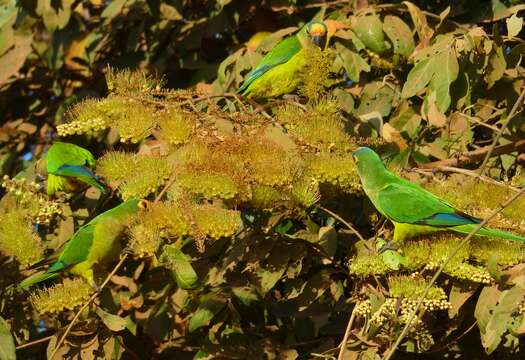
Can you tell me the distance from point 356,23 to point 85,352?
1694 mm

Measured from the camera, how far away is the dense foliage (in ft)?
8.11

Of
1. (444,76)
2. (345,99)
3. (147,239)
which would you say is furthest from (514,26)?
(147,239)

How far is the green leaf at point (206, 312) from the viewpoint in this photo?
2.94 meters

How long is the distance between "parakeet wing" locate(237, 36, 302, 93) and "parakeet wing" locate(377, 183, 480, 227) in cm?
116

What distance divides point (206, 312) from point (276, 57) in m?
1.39

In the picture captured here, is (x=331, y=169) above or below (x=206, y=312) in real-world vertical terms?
above

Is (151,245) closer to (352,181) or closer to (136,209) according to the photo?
(136,209)

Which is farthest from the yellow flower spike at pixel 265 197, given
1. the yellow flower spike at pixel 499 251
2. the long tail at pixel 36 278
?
the long tail at pixel 36 278

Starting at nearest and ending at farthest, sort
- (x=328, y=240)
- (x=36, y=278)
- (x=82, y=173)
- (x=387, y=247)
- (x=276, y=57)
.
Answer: (x=387, y=247)
(x=328, y=240)
(x=36, y=278)
(x=82, y=173)
(x=276, y=57)

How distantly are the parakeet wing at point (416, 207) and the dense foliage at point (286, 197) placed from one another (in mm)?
59

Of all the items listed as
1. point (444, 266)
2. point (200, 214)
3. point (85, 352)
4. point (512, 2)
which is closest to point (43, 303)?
point (85, 352)

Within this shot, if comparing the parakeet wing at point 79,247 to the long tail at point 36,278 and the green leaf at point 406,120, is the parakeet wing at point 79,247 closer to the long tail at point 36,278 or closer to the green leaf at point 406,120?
the long tail at point 36,278

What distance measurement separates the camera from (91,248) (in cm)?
301

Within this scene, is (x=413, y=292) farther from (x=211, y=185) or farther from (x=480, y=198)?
(x=211, y=185)
